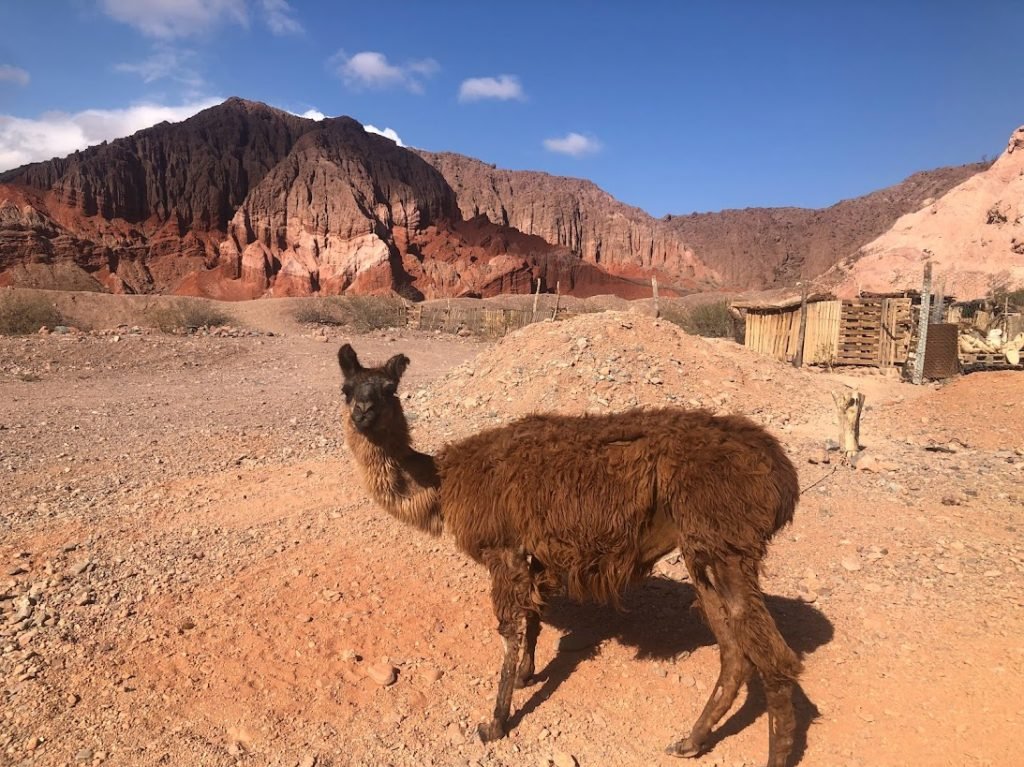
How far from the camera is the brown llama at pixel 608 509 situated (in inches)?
140

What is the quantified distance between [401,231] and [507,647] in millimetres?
68017

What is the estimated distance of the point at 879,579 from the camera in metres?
5.59

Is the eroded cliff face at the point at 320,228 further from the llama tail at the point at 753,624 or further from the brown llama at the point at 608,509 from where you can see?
the llama tail at the point at 753,624

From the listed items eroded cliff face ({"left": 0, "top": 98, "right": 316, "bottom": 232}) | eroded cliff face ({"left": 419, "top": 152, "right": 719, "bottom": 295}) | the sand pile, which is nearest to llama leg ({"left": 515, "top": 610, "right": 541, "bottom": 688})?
the sand pile

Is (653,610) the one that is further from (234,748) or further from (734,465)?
(234,748)

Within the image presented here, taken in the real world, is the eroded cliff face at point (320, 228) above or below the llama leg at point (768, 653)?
above

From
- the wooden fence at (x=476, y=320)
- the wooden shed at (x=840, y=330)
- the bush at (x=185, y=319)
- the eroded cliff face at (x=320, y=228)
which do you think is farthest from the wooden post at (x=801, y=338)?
the eroded cliff face at (x=320, y=228)

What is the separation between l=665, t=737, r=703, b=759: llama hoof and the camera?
144 inches

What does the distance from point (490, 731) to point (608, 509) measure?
1.56 metres

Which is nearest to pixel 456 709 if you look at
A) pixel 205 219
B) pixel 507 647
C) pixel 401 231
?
pixel 507 647

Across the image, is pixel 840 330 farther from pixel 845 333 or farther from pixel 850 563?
pixel 850 563

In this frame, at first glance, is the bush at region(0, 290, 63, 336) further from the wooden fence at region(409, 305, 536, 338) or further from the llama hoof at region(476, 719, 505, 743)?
the llama hoof at region(476, 719, 505, 743)

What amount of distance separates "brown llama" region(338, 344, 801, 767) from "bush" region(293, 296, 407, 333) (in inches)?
1260

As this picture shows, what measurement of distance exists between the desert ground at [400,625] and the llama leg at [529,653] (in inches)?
3.2
